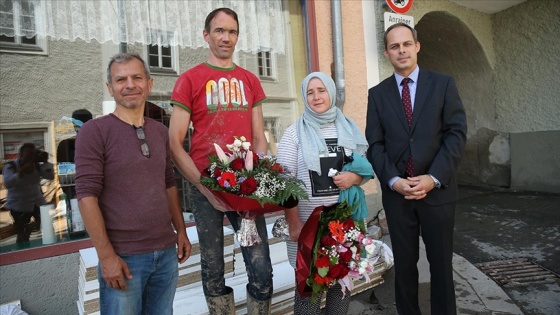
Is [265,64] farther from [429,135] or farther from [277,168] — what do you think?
[277,168]

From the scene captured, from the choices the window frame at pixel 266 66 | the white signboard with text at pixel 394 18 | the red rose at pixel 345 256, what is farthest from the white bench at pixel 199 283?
the white signboard with text at pixel 394 18

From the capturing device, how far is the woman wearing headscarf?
2.29 metres

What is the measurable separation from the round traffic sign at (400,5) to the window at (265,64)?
1804 mm

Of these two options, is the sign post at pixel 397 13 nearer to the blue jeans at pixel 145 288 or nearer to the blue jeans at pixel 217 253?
the blue jeans at pixel 217 253

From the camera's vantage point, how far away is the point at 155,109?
417cm

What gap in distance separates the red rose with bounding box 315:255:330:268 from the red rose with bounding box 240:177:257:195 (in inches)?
21.8

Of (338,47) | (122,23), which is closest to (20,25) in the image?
(122,23)

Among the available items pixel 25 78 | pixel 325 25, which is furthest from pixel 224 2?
pixel 25 78

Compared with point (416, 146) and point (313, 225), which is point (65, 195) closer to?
point (313, 225)

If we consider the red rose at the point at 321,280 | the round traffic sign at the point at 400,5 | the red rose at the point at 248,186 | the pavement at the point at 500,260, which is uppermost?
the round traffic sign at the point at 400,5

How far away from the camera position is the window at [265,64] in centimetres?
482

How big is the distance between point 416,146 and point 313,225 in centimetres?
92

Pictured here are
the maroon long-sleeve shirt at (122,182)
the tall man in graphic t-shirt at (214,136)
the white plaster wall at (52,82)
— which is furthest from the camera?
the white plaster wall at (52,82)

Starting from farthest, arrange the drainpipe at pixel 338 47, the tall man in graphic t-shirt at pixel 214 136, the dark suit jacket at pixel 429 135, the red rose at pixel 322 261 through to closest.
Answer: the drainpipe at pixel 338 47, the dark suit jacket at pixel 429 135, the tall man in graphic t-shirt at pixel 214 136, the red rose at pixel 322 261
